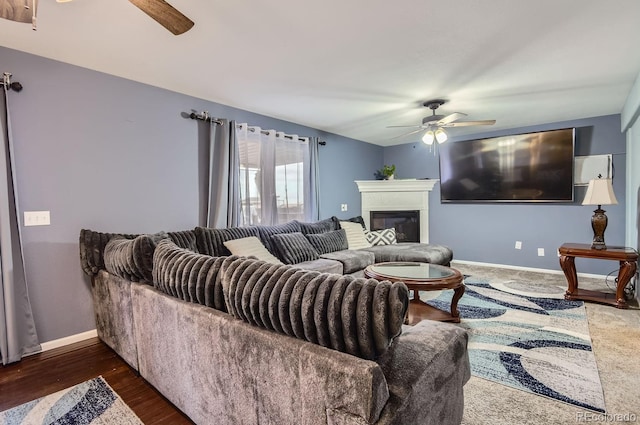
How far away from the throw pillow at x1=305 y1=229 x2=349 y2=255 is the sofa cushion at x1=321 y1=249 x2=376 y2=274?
3.6 inches

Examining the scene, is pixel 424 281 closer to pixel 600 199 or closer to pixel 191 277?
pixel 191 277

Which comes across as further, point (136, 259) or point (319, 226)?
point (319, 226)

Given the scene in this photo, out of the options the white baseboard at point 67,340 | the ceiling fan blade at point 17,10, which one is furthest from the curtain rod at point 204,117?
the white baseboard at point 67,340

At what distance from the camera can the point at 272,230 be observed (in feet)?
13.0

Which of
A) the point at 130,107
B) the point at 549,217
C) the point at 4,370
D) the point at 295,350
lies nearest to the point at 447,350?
the point at 295,350

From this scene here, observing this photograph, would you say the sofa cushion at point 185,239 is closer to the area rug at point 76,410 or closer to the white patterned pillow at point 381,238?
the area rug at point 76,410

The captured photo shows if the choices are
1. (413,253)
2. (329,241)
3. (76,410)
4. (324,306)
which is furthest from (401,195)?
(76,410)

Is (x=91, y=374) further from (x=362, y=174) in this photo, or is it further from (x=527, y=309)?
(x=362, y=174)

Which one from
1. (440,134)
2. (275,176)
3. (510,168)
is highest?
(440,134)

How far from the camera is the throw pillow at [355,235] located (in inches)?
187

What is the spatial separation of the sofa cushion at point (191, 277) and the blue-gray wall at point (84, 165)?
1.44 metres

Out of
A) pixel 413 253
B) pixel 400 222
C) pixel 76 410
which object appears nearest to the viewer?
pixel 76 410

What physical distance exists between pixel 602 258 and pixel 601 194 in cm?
71

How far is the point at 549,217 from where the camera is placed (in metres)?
4.95
